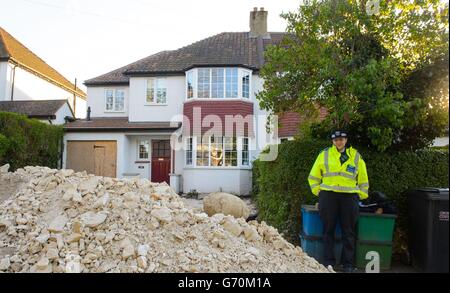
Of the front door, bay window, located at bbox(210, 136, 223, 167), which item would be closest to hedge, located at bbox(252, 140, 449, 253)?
bay window, located at bbox(210, 136, 223, 167)

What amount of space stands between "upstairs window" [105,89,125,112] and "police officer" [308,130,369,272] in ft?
49.8

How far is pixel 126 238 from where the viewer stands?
4094 millimetres

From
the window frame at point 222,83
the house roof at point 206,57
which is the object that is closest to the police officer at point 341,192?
the window frame at point 222,83

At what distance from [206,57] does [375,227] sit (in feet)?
43.5

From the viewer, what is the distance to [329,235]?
4793 millimetres

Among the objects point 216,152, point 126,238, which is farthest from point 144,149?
point 126,238

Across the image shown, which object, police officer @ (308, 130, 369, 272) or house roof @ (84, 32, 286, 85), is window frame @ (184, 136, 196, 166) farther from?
police officer @ (308, 130, 369, 272)

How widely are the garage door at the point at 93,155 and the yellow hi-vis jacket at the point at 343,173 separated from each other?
13301 millimetres

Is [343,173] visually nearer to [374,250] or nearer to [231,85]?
[374,250]

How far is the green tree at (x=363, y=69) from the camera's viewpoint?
5086 mm

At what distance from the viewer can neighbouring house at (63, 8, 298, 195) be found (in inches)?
615

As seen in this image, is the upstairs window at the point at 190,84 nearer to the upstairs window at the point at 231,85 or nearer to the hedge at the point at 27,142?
the upstairs window at the point at 231,85
